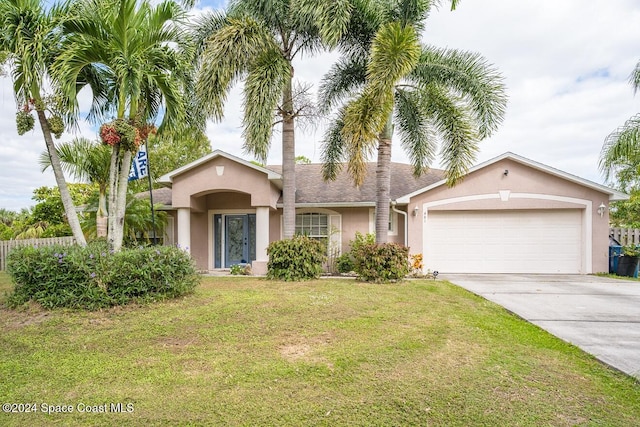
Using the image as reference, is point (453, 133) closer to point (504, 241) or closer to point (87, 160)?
point (504, 241)

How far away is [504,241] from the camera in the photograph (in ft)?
42.2

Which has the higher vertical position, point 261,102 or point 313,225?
point 261,102

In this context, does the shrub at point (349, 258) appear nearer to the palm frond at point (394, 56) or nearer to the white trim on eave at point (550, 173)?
the white trim on eave at point (550, 173)

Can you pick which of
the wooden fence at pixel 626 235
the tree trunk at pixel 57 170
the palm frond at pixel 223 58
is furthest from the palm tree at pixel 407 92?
the wooden fence at pixel 626 235

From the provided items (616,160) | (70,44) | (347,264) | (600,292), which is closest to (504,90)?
(616,160)

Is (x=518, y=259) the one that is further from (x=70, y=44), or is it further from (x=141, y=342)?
(x=70, y=44)

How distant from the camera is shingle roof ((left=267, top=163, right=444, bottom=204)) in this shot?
1330cm

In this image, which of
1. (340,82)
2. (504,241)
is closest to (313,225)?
(340,82)

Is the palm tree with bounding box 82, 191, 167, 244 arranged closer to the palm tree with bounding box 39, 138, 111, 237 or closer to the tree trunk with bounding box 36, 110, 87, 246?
the palm tree with bounding box 39, 138, 111, 237

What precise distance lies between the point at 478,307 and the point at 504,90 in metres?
6.69

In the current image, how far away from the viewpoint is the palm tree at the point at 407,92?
8.77 metres

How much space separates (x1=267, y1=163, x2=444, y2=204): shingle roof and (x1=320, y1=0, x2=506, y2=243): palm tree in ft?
9.20

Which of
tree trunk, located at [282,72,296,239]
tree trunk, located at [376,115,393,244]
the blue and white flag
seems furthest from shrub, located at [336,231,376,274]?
the blue and white flag

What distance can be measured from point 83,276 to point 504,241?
13339 mm
